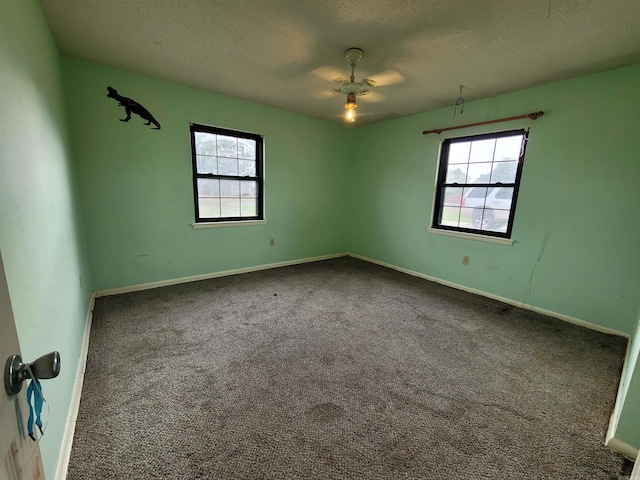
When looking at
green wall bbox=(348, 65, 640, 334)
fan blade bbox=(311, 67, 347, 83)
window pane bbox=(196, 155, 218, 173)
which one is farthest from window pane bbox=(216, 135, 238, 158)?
green wall bbox=(348, 65, 640, 334)

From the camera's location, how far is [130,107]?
9.17 feet

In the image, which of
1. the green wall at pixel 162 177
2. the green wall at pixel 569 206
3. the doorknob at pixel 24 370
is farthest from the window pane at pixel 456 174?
the doorknob at pixel 24 370

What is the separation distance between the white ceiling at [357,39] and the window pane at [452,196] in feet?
3.85

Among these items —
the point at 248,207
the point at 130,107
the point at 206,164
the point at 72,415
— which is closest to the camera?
the point at 72,415

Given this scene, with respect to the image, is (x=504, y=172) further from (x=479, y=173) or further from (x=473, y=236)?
(x=473, y=236)

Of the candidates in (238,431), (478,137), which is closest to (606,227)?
(478,137)

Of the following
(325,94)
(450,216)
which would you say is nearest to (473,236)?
(450,216)

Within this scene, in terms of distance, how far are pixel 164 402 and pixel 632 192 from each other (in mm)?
3960

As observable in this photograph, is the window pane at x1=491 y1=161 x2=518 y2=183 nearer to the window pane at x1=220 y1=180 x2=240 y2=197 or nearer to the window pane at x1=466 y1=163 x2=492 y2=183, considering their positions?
the window pane at x1=466 y1=163 x2=492 y2=183

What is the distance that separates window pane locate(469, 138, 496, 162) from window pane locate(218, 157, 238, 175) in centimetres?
306

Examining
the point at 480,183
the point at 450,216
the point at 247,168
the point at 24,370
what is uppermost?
the point at 247,168

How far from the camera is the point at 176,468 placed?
3.96ft

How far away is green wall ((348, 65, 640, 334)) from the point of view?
2379mm

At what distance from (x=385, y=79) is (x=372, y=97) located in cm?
52
